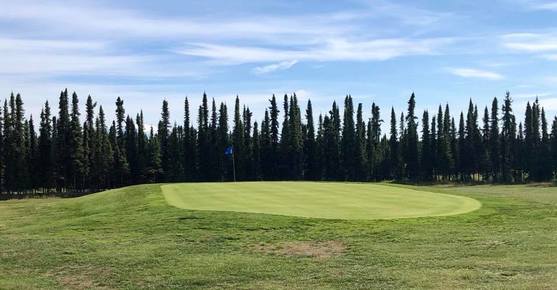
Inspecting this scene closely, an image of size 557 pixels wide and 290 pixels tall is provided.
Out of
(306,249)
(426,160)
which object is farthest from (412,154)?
(306,249)

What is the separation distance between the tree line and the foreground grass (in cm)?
8313

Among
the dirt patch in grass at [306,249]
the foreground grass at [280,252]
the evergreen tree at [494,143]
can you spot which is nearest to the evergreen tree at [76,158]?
the foreground grass at [280,252]

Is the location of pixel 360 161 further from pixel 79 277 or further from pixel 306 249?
pixel 79 277

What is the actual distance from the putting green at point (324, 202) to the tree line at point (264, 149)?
74666 millimetres

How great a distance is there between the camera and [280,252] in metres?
17.9

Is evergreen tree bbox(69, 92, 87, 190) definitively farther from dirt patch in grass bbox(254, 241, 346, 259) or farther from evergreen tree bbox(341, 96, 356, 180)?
dirt patch in grass bbox(254, 241, 346, 259)

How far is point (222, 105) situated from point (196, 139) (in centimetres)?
1105

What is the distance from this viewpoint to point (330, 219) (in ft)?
75.9

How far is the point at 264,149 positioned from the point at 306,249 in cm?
10503

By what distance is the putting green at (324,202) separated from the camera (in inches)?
993

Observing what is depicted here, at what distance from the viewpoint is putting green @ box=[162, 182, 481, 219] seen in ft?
82.8

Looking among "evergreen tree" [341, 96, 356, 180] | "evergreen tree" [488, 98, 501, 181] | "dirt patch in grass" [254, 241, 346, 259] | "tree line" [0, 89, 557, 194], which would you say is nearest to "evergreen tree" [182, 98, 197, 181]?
"tree line" [0, 89, 557, 194]

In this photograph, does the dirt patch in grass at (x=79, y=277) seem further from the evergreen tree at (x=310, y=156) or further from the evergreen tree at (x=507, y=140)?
the evergreen tree at (x=507, y=140)

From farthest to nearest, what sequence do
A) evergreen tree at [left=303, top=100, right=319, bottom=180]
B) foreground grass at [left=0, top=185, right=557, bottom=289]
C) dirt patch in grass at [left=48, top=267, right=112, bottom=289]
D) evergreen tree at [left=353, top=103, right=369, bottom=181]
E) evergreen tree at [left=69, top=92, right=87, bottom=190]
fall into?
1. evergreen tree at [left=353, top=103, right=369, bottom=181]
2. evergreen tree at [left=303, top=100, right=319, bottom=180]
3. evergreen tree at [left=69, top=92, right=87, bottom=190]
4. dirt patch in grass at [left=48, top=267, right=112, bottom=289]
5. foreground grass at [left=0, top=185, right=557, bottom=289]
